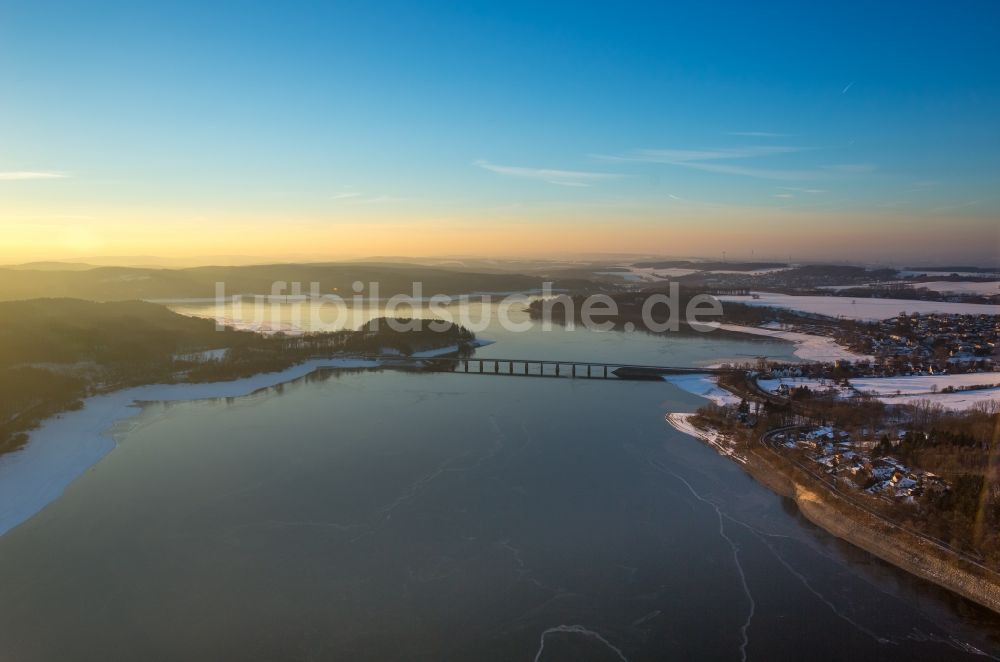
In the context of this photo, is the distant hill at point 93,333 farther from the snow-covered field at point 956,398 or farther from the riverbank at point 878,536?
the snow-covered field at point 956,398

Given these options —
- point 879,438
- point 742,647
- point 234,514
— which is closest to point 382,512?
point 234,514

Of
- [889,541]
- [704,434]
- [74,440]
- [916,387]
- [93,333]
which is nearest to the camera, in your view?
[889,541]

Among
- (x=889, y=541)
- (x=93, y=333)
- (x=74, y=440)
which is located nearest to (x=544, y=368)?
(x=74, y=440)

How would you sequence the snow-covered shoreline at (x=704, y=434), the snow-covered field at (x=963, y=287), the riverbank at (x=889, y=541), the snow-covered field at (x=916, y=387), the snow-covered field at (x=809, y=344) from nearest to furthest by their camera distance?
the riverbank at (x=889, y=541) < the snow-covered shoreline at (x=704, y=434) < the snow-covered field at (x=916, y=387) < the snow-covered field at (x=809, y=344) < the snow-covered field at (x=963, y=287)

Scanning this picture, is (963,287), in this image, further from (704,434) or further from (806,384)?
(704,434)

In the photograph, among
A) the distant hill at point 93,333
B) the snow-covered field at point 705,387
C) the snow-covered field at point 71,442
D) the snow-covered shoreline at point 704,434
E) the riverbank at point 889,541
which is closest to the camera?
the riverbank at point 889,541

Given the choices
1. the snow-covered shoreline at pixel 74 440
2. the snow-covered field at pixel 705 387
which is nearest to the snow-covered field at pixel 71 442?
the snow-covered shoreline at pixel 74 440

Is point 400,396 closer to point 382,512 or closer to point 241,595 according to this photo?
point 382,512
